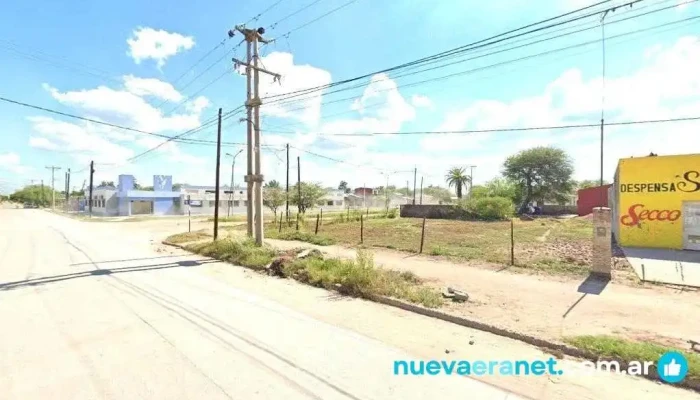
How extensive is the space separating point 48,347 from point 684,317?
34.6 feet

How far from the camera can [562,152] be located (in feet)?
170

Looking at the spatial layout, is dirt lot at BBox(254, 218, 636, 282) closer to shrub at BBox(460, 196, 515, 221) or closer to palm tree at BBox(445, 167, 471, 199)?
shrub at BBox(460, 196, 515, 221)

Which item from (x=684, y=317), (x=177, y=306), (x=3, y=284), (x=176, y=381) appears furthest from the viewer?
(x=3, y=284)

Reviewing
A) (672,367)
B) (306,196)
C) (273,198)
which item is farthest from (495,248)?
(273,198)

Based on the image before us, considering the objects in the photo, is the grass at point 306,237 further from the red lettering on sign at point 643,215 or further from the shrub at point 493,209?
the shrub at point 493,209

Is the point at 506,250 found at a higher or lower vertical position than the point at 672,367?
higher

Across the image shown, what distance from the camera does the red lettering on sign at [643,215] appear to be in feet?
54.3

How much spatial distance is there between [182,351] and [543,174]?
5553 cm

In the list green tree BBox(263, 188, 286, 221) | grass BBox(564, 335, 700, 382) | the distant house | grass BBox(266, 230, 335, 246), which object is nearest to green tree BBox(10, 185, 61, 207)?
the distant house

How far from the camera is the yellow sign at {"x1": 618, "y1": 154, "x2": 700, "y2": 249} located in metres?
16.2

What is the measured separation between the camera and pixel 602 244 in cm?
988

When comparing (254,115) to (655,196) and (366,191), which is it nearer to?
(655,196)

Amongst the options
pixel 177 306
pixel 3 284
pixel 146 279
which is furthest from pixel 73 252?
pixel 177 306

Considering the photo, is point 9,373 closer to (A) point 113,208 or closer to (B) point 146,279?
(B) point 146,279
